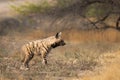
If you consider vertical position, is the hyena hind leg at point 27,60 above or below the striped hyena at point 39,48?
below

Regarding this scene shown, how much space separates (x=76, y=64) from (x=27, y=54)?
143cm

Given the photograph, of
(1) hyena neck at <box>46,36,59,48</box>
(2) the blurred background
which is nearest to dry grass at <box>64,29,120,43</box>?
(2) the blurred background

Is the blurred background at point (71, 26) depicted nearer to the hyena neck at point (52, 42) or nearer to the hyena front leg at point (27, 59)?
the hyena neck at point (52, 42)

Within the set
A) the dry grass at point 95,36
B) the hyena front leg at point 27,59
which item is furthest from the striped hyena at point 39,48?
the dry grass at point 95,36

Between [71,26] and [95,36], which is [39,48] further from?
[71,26]

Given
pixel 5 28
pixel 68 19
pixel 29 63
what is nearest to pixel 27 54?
pixel 29 63

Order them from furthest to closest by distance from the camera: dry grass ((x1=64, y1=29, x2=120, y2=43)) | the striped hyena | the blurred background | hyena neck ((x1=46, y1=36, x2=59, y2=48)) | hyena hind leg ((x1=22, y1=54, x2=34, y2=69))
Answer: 1. dry grass ((x1=64, y1=29, x2=120, y2=43))
2. the blurred background
3. hyena neck ((x1=46, y1=36, x2=59, y2=48))
4. the striped hyena
5. hyena hind leg ((x1=22, y1=54, x2=34, y2=69))

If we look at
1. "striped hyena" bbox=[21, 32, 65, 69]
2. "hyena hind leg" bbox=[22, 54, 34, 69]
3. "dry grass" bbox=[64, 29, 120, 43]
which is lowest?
"hyena hind leg" bbox=[22, 54, 34, 69]

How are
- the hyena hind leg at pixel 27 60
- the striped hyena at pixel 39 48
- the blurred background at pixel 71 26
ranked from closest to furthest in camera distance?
the hyena hind leg at pixel 27 60
the striped hyena at pixel 39 48
the blurred background at pixel 71 26

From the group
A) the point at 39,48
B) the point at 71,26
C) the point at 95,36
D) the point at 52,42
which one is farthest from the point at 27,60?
the point at 71,26

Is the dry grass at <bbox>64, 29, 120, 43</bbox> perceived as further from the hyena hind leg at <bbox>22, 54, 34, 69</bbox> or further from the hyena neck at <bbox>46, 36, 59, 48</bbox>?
the hyena hind leg at <bbox>22, 54, 34, 69</bbox>

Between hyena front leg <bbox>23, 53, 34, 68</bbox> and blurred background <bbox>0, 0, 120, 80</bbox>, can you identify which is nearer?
hyena front leg <bbox>23, 53, 34, 68</bbox>

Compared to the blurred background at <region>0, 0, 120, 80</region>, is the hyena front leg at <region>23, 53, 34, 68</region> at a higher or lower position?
lower

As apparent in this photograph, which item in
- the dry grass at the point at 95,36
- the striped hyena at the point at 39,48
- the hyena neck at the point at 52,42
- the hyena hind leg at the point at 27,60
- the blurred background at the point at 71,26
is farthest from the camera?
the dry grass at the point at 95,36
